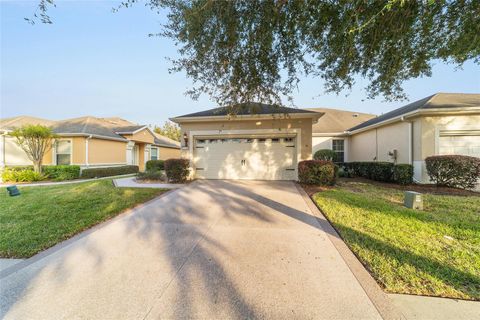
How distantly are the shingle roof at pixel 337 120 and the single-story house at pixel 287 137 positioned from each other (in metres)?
4.91

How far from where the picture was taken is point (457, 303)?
6.86 ft

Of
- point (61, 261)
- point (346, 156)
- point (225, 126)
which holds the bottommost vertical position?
point (61, 261)

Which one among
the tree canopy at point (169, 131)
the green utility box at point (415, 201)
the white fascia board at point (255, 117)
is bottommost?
the green utility box at point (415, 201)

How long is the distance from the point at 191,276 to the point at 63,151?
52.7ft

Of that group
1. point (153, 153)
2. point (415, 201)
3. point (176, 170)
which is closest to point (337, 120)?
point (415, 201)

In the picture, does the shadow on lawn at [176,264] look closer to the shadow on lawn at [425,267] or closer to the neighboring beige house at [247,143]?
the shadow on lawn at [425,267]

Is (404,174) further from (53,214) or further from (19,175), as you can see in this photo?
(19,175)

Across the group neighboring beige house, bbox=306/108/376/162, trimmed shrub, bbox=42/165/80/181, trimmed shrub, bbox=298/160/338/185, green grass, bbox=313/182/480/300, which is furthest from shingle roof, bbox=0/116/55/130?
neighboring beige house, bbox=306/108/376/162

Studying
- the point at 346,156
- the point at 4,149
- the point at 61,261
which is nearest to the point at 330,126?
the point at 346,156

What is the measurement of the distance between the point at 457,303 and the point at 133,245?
4284mm

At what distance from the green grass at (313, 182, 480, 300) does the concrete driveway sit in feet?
1.73

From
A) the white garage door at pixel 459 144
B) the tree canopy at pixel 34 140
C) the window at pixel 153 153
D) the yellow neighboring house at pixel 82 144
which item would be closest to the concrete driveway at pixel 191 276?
the white garage door at pixel 459 144

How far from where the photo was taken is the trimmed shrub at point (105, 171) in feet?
43.1

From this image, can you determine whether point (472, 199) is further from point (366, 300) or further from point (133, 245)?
point (133, 245)
